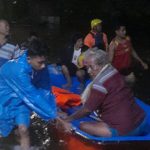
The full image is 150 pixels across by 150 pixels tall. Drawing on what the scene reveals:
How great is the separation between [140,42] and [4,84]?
11669 millimetres

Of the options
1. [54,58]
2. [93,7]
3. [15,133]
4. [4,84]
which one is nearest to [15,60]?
[4,84]

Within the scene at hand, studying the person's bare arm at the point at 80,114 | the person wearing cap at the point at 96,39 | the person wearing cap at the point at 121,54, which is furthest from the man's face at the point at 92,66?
the person wearing cap at the point at 96,39

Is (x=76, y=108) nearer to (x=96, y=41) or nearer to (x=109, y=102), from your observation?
(x=109, y=102)

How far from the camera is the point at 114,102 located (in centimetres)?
588

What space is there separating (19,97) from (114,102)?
42.9 inches

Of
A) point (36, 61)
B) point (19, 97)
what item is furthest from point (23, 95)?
point (36, 61)

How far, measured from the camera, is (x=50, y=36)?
17.8 metres

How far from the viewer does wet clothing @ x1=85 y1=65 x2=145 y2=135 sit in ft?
19.0

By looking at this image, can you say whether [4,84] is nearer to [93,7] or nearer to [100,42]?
[100,42]

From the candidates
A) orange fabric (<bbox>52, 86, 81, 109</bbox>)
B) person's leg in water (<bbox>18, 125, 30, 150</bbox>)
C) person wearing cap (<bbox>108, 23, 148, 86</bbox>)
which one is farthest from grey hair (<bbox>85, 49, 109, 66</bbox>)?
person wearing cap (<bbox>108, 23, 148, 86</bbox>)

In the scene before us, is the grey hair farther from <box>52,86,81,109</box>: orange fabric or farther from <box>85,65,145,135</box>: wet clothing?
<box>52,86,81,109</box>: orange fabric

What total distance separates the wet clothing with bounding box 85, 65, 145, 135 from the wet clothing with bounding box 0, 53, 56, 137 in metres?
0.51

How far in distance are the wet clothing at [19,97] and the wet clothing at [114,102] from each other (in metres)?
0.51

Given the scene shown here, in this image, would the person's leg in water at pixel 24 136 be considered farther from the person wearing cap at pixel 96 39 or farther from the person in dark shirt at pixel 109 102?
the person wearing cap at pixel 96 39
